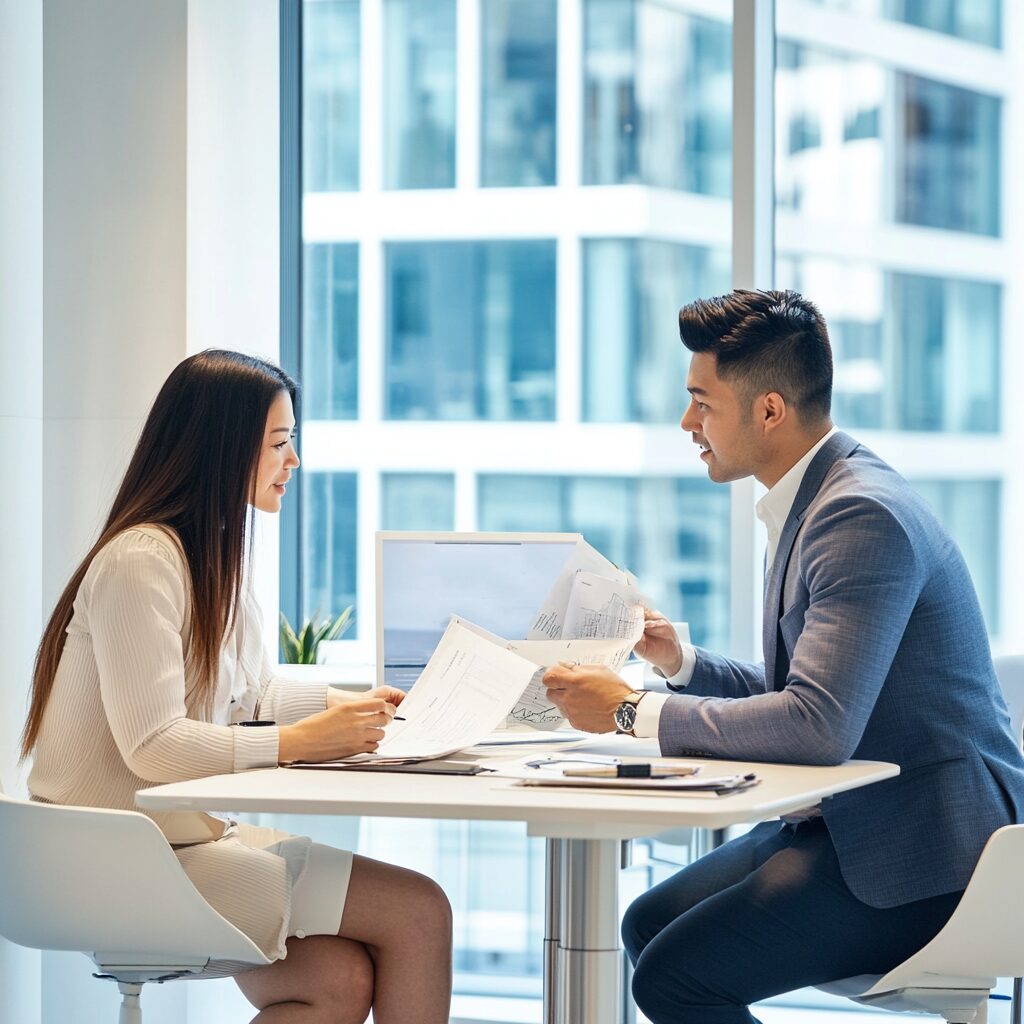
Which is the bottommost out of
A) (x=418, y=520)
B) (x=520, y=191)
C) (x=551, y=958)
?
(x=551, y=958)

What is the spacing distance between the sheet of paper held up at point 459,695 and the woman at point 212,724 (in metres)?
0.05

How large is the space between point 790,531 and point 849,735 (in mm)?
390

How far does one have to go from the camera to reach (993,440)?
356cm

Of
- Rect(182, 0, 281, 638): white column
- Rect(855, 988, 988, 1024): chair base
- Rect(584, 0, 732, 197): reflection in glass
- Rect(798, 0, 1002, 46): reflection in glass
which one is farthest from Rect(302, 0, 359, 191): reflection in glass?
Rect(855, 988, 988, 1024): chair base

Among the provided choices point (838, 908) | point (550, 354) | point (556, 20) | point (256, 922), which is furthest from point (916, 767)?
point (556, 20)

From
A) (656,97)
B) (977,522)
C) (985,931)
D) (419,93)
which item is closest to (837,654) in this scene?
(985,931)

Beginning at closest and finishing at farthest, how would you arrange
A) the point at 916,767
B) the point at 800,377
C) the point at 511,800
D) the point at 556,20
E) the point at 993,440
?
the point at 511,800 → the point at 916,767 → the point at 800,377 → the point at 993,440 → the point at 556,20

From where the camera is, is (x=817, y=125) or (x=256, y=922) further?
(x=817, y=125)

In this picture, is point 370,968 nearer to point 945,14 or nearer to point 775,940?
point 775,940

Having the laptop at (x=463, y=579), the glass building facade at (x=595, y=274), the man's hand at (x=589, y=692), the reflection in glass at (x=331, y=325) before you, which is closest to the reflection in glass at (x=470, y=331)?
the glass building facade at (x=595, y=274)

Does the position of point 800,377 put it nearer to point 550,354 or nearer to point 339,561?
point 550,354

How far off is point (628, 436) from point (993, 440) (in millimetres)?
946

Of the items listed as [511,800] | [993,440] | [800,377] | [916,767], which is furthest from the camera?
[993,440]

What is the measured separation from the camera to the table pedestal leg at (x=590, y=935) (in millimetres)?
1916
